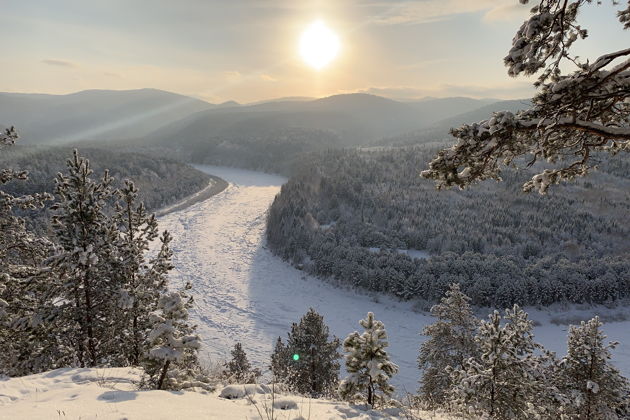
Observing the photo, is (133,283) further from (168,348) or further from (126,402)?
(126,402)

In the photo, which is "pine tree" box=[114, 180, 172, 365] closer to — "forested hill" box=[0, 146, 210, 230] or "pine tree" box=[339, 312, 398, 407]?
"pine tree" box=[339, 312, 398, 407]

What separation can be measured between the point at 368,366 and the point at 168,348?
21.3 feet

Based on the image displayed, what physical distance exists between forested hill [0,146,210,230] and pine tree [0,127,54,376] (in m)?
90.1

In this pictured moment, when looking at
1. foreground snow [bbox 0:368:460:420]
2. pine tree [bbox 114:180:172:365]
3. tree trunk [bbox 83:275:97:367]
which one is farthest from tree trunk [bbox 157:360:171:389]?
tree trunk [bbox 83:275:97:367]

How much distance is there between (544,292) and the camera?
47.2 meters

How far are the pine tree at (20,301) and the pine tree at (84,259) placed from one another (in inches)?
24.2

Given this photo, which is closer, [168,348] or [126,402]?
[126,402]

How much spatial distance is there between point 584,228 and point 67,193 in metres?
80.9

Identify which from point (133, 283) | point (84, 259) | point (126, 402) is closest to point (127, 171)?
point (133, 283)

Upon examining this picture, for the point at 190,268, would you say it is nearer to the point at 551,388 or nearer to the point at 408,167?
the point at 551,388

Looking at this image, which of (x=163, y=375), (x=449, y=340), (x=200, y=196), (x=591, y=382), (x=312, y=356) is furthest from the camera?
(x=200, y=196)

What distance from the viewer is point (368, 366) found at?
1194 cm

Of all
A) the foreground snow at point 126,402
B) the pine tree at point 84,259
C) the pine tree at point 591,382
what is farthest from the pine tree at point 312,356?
the foreground snow at point 126,402

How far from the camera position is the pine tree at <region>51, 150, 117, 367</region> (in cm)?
1316
